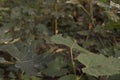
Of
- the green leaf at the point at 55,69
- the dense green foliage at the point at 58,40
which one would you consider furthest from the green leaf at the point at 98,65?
the green leaf at the point at 55,69

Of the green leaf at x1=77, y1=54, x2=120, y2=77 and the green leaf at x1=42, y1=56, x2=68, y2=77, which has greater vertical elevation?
the green leaf at x1=77, y1=54, x2=120, y2=77

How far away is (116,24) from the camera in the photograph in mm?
2066

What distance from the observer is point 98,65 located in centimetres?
145

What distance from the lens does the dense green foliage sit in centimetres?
160

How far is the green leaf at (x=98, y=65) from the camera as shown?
4.62ft

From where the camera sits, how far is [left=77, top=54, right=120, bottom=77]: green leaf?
4.62 ft

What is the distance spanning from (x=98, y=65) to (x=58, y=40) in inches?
10.5

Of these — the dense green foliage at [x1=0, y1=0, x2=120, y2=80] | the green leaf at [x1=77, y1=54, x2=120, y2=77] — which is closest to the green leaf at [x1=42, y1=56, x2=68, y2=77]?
the dense green foliage at [x1=0, y1=0, x2=120, y2=80]

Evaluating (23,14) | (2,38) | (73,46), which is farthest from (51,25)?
(73,46)

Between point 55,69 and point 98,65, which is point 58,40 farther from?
point 98,65

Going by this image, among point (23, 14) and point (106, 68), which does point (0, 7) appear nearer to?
point (23, 14)

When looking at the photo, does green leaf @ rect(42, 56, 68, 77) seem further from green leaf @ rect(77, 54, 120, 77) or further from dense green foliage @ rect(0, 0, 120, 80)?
green leaf @ rect(77, 54, 120, 77)

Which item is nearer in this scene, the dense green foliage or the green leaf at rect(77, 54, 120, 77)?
the green leaf at rect(77, 54, 120, 77)

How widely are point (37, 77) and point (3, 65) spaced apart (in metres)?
0.26
